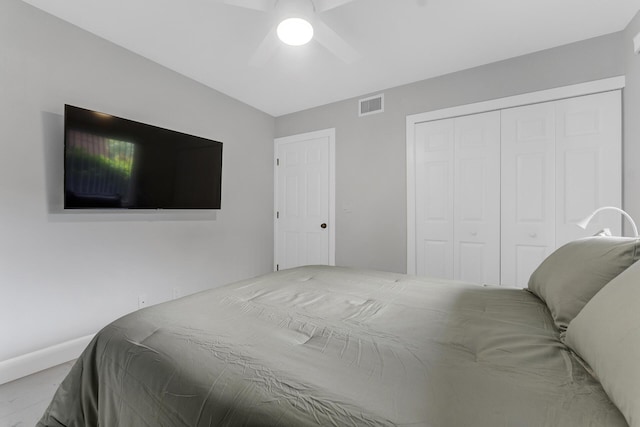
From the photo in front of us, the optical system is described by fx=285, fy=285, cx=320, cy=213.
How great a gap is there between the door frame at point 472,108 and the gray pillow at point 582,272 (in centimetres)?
181

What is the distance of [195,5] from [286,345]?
2194 millimetres

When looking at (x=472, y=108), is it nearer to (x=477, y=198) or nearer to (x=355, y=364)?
(x=477, y=198)

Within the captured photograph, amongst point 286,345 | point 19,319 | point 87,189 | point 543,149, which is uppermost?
point 543,149

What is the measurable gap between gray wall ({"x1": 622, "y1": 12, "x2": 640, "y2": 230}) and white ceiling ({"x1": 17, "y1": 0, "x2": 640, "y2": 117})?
160mm

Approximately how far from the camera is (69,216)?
2.11m

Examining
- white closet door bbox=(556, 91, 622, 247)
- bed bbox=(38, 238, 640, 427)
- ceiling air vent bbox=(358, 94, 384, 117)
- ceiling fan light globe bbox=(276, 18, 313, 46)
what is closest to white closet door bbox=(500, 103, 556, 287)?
white closet door bbox=(556, 91, 622, 247)

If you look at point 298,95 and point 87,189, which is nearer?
point 87,189

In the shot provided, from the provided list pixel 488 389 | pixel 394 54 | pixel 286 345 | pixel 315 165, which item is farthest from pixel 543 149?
pixel 286 345

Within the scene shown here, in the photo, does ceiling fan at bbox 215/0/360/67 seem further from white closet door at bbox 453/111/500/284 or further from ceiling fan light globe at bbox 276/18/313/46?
white closet door at bbox 453/111/500/284

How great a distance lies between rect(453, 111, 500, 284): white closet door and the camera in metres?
2.63

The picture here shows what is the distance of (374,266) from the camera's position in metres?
3.25

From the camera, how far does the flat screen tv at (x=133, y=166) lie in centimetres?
202

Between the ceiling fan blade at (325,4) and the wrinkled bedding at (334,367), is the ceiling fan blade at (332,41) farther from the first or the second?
the wrinkled bedding at (334,367)

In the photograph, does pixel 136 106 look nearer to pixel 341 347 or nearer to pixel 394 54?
pixel 394 54
